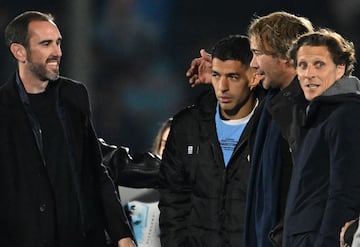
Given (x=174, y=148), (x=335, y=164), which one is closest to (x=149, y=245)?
(x=174, y=148)

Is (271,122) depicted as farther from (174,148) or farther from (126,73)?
(126,73)

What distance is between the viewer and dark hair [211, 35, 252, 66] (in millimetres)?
5367

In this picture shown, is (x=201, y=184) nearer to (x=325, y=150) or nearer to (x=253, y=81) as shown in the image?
(x=253, y=81)

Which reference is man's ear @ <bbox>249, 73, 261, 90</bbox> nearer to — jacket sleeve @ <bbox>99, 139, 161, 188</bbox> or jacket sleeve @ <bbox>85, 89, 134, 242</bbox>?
jacket sleeve @ <bbox>85, 89, 134, 242</bbox>

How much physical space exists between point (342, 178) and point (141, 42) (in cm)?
427

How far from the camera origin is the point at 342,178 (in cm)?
404

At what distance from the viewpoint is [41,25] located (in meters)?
5.28

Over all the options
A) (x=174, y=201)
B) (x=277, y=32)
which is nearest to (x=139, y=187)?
(x=174, y=201)

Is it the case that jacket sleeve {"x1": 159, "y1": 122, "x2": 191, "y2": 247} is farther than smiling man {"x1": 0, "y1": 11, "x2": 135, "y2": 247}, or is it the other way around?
jacket sleeve {"x1": 159, "y1": 122, "x2": 191, "y2": 247}

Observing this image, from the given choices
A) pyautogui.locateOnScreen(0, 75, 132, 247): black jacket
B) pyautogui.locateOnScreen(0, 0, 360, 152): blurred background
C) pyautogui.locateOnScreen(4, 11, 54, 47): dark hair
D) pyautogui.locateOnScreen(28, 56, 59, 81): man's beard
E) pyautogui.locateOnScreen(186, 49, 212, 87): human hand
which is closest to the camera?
pyautogui.locateOnScreen(0, 75, 132, 247): black jacket

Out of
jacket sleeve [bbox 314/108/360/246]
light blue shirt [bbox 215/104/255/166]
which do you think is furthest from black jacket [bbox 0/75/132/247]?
jacket sleeve [bbox 314/108/360/246]

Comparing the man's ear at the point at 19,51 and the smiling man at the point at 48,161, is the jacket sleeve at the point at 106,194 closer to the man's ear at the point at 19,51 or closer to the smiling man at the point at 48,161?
the smiling man at the point at 48,161

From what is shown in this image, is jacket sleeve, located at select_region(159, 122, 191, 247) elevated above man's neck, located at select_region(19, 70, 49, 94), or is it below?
below

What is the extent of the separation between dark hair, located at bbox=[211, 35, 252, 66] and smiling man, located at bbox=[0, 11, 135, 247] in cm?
67
